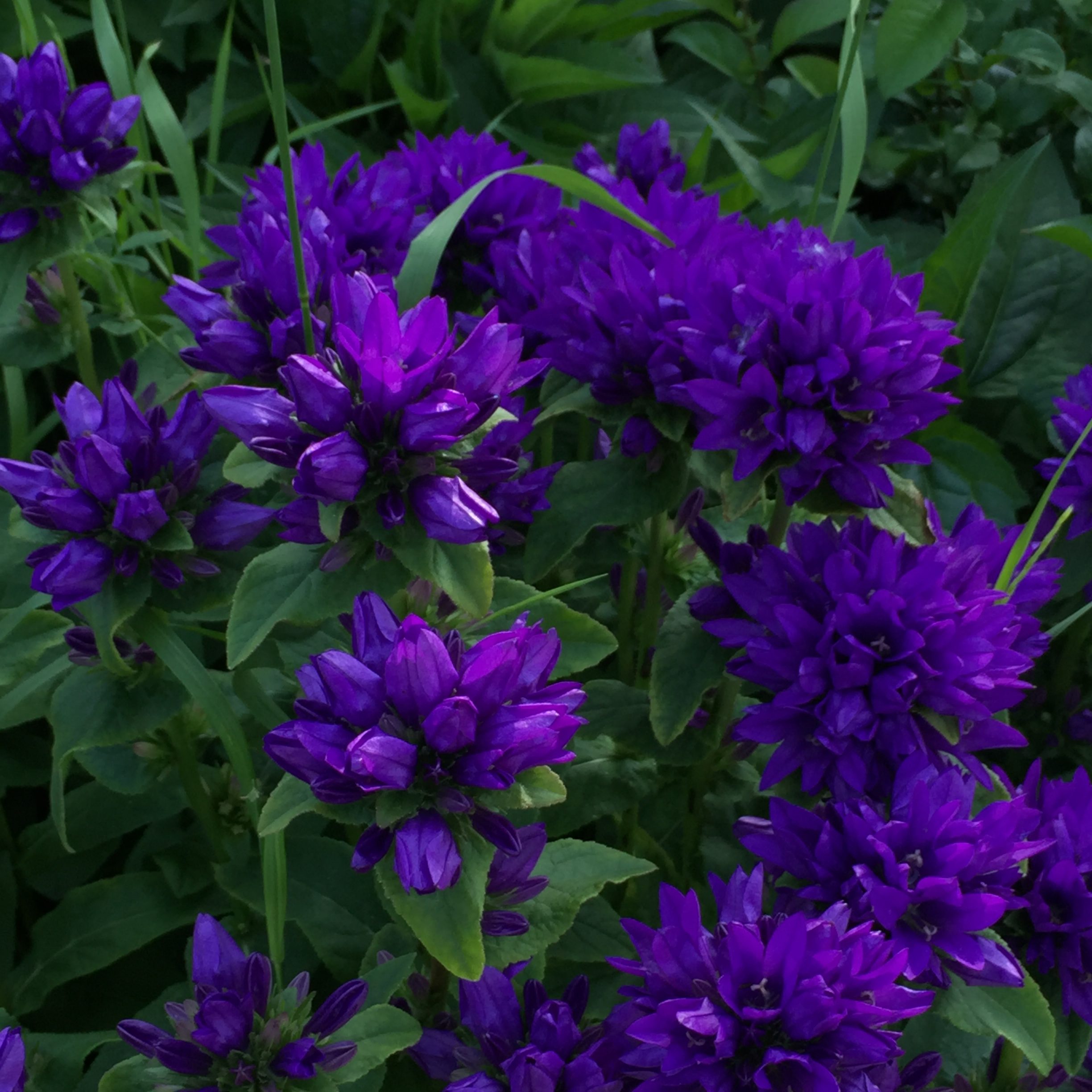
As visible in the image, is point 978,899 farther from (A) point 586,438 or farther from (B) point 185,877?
→ (B) point 185,877

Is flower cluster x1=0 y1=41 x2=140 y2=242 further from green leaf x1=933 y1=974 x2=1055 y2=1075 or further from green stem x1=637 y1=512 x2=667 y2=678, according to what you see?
green leaf x1=933 y1=974 x2=1055 y2=1075

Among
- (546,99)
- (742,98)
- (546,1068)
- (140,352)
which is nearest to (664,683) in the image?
(546,1068)

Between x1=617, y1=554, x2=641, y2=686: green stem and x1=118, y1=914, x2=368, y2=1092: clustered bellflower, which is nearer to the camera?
x1=118, y1=914, x2=368, y2=1092: clustered bellflower

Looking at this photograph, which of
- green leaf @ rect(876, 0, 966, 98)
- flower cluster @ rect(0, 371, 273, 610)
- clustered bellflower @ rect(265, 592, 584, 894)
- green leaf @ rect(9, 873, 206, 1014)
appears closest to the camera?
clustered bellflower @ rect(265, 592, 584, 894)

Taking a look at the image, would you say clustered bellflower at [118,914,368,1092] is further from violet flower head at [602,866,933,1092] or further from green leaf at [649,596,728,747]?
green leaf at [649,596,728,747]

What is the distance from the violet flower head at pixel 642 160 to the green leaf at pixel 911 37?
0.50 meters

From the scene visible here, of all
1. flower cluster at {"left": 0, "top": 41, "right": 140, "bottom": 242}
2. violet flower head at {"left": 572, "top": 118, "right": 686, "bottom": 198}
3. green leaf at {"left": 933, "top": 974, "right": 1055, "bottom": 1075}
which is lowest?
green leaf at {"left": 933, "top": 974, "right": 1055, "bottom": 1075}

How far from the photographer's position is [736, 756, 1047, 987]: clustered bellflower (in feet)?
2.27

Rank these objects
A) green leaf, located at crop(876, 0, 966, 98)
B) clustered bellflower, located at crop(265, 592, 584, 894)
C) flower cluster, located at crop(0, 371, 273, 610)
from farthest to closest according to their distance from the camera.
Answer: green leaf, located at crop(876, 0, 966, 98)
flower cluster, located at crop(0, 371, 273, 610)
clustered bellflower, located at crop(265, 592, 584, 894)

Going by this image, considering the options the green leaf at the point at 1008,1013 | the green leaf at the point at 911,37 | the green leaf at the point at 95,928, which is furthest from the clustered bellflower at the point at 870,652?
the green leaf at the point at 911,37

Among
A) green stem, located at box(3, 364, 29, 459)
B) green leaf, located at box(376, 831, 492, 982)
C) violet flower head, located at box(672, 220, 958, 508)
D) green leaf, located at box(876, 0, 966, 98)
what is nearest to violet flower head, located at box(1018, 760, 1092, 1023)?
violet flower head, located at box(672, 220, 958, 508)

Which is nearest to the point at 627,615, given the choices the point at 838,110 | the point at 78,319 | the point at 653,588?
the point at 653,588

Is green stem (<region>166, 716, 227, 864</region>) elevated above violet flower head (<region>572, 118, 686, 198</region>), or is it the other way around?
violet flower head (<region>572, 118, 686, 198</region>)

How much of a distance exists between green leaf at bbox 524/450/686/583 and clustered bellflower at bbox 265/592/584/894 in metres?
0.23
